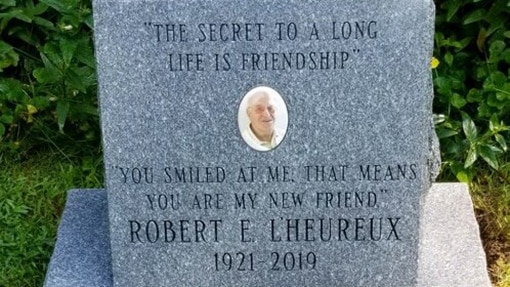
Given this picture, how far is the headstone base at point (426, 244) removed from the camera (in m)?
3.34

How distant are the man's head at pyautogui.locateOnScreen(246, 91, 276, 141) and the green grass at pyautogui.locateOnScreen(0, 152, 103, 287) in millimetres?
1194

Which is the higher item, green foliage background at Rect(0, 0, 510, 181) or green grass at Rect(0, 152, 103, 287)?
green foliage background at Rect(0, 0, 510, 181)

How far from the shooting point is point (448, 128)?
13.7ft

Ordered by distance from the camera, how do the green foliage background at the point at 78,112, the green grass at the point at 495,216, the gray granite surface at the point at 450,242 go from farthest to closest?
the green foliage background at the point at 78,112, the green grass at the point at 495,216, the gray granite surface at the point at 450,242

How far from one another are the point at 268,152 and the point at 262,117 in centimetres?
12

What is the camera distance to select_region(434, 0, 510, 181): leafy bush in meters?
4.12

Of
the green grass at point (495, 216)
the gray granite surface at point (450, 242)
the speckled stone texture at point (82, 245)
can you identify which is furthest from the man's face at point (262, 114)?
the green grass at point (495, 216)

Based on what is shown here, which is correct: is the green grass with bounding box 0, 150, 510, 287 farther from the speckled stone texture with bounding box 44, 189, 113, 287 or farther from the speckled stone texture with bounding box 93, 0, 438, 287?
the speckled stone texture with bounding box 93, 0, 438, 287

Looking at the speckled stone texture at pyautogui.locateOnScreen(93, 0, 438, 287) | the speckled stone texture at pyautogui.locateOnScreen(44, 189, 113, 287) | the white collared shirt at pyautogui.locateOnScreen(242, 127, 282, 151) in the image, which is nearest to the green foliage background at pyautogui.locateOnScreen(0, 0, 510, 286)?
the speckled stone texture at pyautogui.locateOnScreen(44, 189, 113, 287)

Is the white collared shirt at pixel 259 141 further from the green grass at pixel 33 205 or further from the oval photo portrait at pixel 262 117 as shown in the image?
the green grass at pixel 33 205

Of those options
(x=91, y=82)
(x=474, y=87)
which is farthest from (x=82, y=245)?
(x=474, y=87)

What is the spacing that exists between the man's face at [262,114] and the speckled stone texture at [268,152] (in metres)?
0.05

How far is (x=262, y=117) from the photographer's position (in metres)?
3.12

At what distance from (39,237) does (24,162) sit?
0.58m
